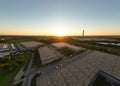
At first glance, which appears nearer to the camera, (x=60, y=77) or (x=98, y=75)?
(x=60, y=77)

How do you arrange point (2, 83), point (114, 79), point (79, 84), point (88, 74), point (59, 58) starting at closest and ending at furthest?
1. point (79, 84)
2. point (114, 79)
3. point (88, 74)
4. point (2, 83)
5. point (59, 58)

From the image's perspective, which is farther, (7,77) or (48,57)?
(48,57)

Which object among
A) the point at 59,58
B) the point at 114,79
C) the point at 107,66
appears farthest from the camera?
the point at 59,58

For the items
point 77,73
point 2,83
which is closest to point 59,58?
point 77,73

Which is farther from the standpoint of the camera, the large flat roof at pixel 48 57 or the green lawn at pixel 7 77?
the large flat roof at pixel 48 57

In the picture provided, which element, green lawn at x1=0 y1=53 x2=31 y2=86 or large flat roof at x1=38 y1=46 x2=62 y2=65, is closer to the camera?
green lawn at x1=0 y1=53 x2=31 y2=86

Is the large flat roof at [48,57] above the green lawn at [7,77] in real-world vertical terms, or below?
above

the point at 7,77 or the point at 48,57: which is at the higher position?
the point at 48,57

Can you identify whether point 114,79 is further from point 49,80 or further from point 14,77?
point 14,77

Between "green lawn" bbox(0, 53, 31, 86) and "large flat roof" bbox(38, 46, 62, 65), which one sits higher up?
"large flat roof" bbox(38, 46, 62, 65)

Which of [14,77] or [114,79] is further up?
[114,79]
